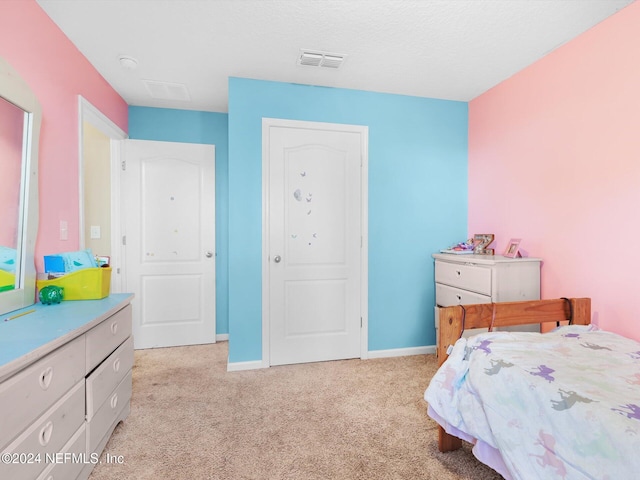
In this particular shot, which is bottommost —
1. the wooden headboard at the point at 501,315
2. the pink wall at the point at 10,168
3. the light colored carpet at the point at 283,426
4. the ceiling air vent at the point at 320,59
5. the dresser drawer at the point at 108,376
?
the light colored carpet at the point at 283,426

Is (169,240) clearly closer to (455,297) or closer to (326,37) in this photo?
(326,37)

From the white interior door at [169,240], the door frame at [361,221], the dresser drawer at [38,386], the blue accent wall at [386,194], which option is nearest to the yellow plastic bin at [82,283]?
the dresser drawer at [38,386]

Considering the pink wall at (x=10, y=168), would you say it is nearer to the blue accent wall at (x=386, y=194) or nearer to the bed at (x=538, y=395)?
the blue accent wall at (x=386, y=194)

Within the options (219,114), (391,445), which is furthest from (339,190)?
(391,445)

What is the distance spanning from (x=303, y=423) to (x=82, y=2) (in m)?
2.78

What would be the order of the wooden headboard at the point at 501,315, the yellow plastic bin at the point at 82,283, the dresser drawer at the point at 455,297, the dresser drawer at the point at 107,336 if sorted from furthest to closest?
the dresser drawer at the point at 455,297 < the yellow plastic bin at the point at 82,283 < the wooden headboard at the point at 501,315 < the dresser drawer at the point at 107,336

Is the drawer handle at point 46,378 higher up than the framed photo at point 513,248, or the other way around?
the framed photo at point 513,248

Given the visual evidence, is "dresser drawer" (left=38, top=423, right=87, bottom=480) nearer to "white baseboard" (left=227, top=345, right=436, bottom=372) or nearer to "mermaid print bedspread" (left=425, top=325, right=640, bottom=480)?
"white baseboard" (left=227, top=345, right=436, bottom=372)

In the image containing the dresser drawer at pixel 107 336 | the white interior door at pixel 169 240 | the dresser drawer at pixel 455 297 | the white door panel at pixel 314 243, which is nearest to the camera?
the dresser drawer at pixel 107 336

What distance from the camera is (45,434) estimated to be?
3.87ft

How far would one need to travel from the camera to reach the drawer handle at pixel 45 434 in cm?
115

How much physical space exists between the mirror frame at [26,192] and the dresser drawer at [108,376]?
50 cm

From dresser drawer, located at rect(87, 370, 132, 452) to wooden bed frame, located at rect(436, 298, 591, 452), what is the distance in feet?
5.62

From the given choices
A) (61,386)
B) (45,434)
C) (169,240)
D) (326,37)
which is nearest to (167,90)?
(169,240)
